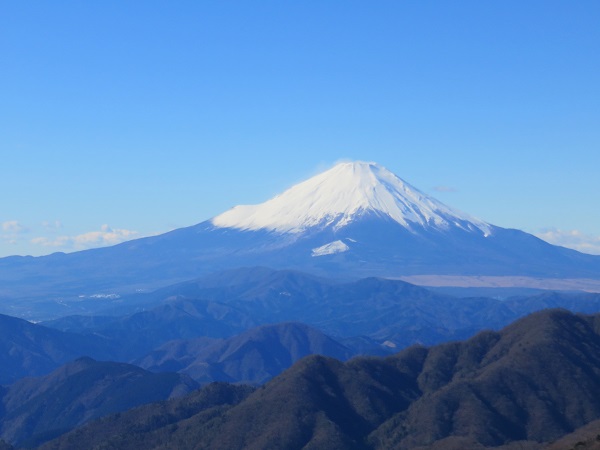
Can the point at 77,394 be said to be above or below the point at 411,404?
below

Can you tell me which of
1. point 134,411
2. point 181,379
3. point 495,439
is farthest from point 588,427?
point 181,379

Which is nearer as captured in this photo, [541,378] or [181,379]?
[541,378]

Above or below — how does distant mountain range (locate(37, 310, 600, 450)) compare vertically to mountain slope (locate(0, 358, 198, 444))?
above

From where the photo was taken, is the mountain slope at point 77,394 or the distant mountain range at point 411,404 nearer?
the distant mountain range at point 411,404

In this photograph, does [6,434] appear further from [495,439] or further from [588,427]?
[588,427]

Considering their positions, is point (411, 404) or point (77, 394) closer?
point (411, 404)

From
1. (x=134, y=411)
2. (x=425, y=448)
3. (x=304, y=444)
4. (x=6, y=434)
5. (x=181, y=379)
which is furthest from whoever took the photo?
(x=181, y=379)

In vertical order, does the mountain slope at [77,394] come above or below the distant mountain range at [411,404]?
below

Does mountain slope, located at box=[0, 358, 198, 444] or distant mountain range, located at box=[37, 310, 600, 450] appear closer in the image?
distant mountain range, located at box=[37, 310, 600, 450]
